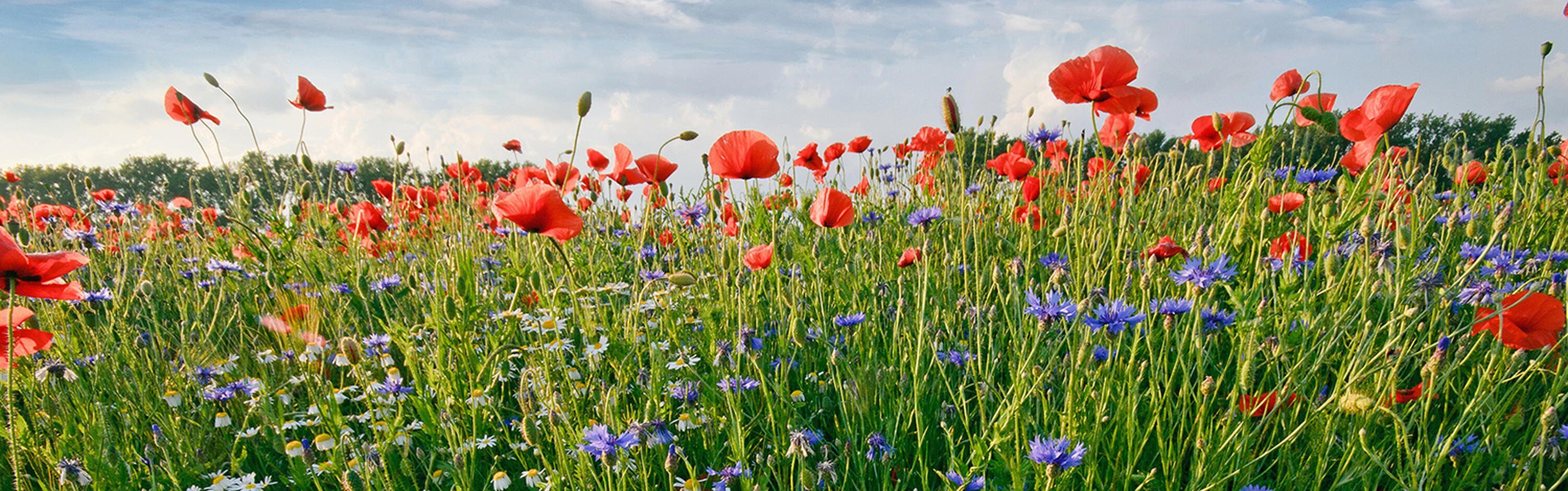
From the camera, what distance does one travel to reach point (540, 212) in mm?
1794

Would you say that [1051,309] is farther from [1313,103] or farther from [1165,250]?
[1313,103]

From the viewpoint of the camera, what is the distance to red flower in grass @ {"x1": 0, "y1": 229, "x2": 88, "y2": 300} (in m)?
1.43

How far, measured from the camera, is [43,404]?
2.32 m

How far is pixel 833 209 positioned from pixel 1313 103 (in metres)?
1.59

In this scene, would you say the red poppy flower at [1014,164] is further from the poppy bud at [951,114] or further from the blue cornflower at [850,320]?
the blue cornflower at [850,320]

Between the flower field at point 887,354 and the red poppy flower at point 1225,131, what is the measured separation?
12mm

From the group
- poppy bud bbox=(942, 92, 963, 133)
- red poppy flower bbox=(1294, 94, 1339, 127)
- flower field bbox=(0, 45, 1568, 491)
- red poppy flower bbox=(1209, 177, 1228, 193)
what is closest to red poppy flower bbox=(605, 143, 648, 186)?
flower field bbox=(0, 45, 1568, 491)

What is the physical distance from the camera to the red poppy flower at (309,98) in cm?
321

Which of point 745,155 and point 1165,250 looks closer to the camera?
point 1165,250

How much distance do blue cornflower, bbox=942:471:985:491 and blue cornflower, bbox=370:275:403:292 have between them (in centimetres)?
212

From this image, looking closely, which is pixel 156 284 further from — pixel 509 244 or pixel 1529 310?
pixel 1529 310

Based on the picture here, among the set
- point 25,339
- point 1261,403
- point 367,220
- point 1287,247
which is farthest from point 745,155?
point 367,220

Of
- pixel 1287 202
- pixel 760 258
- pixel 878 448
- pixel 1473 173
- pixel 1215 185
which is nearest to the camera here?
pixel 878 448

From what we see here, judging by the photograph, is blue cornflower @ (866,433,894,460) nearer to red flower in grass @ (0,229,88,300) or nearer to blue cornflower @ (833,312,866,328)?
blue cornflower @ (833,312,866,328)
